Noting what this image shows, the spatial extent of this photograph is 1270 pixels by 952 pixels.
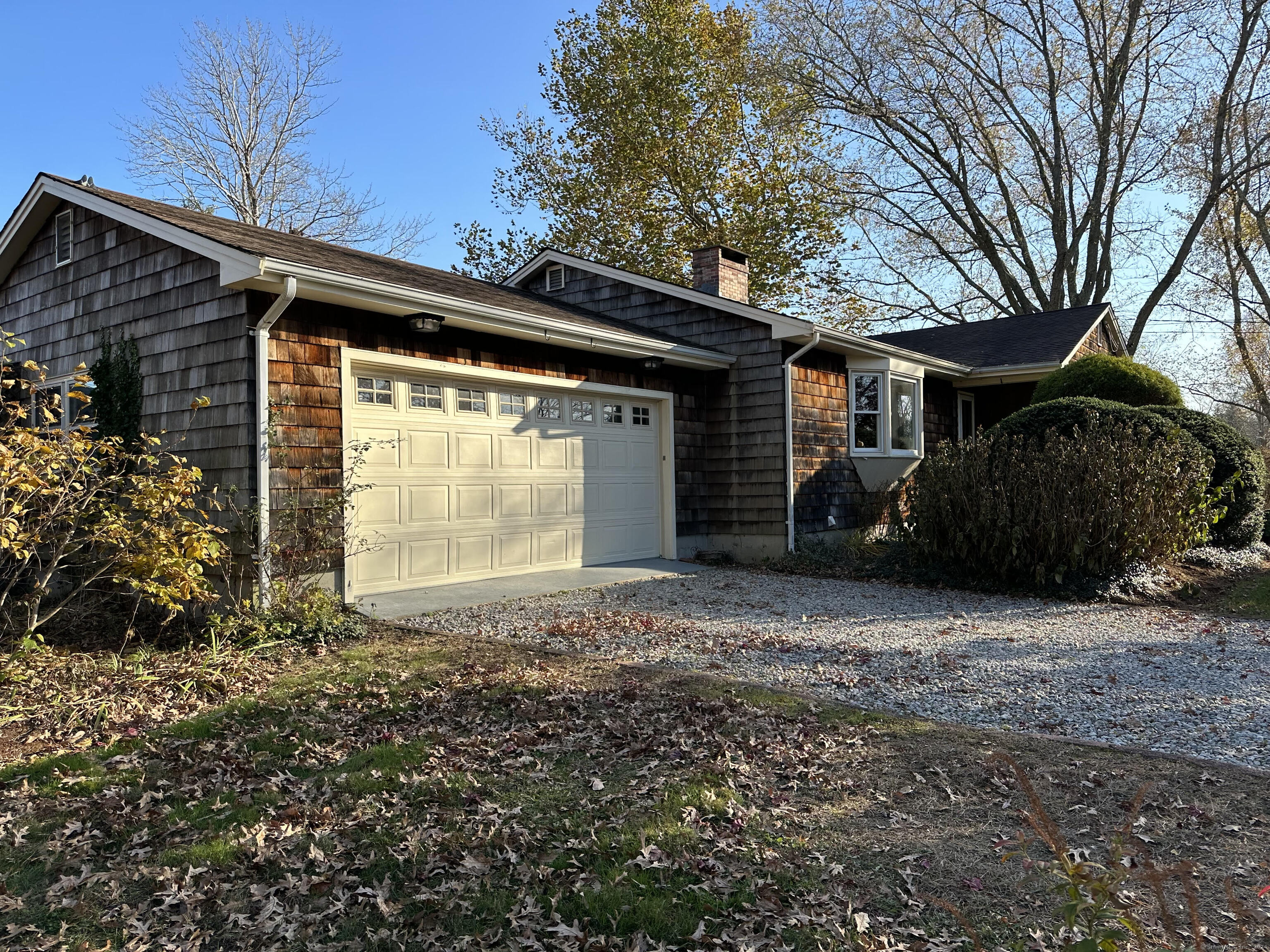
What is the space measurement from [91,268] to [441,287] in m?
3.66

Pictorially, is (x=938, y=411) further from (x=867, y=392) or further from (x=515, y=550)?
(x=515, y=550)

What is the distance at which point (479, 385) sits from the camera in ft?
29.9

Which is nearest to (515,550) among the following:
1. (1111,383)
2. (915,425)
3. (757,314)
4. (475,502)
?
(475,502)

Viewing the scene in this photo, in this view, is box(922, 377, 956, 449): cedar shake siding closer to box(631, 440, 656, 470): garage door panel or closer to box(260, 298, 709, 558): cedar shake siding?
box(631, 440, 656, 470): garage door panel

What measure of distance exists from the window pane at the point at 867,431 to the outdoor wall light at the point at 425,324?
740cm

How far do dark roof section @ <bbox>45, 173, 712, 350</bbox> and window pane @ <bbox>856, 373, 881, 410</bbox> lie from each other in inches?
104

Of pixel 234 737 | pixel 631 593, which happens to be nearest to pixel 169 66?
pixel 631 593

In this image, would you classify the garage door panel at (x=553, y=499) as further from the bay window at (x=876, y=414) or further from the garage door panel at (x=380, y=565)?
the bay window at (x=876, y=414)

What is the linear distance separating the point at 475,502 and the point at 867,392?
6892 mm

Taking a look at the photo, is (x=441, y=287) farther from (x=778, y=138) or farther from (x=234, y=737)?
(x=778, y=138)

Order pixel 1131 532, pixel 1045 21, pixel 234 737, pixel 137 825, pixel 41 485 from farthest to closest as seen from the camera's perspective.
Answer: pixel 1045 21 → pixel 1131 532 → pixel 41 485 → pixel 234 737 → pixel 137 825

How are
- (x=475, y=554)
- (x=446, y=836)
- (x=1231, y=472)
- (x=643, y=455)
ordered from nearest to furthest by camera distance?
1. (x=446, y=836)
2. (x=475, y=554)
3. (x=643, y=455)
4. (x=1231, y=472)

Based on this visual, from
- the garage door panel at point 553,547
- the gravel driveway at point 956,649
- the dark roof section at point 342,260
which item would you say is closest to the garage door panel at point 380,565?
the gravel driveway at point 956,649

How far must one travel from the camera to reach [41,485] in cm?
532
